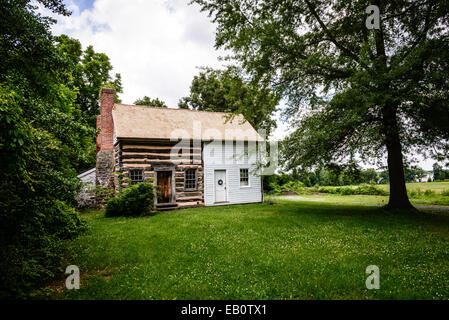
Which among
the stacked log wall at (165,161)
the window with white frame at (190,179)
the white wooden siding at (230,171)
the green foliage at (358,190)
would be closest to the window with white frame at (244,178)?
the white wooden siding at (230,171)

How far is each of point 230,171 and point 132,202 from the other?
736 cm

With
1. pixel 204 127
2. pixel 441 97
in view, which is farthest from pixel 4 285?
pixel 204 127

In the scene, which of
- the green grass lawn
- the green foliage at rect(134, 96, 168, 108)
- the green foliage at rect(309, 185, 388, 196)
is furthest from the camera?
the green foliage at rect(134, 96, 168, 108)

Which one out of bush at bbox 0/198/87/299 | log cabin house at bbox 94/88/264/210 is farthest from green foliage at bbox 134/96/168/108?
bush at bbox 0/198/87/299

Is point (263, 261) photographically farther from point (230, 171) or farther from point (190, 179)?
point (230, 171)

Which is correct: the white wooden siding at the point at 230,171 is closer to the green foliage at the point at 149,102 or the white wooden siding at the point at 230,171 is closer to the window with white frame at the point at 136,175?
the window with white frame at the point at 136,175

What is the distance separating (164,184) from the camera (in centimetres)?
1535

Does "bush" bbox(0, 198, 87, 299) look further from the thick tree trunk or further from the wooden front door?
the thick tree trunk

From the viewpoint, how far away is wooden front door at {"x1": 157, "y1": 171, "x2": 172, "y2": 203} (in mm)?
15211

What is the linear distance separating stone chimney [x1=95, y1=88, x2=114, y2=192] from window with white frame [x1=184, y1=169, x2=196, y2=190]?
5772 millimetres

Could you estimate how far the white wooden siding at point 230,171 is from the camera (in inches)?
641

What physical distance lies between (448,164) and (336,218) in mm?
5846

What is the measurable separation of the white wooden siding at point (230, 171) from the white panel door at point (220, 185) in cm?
25

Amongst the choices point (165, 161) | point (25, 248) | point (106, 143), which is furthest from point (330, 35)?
point (106, 143)
